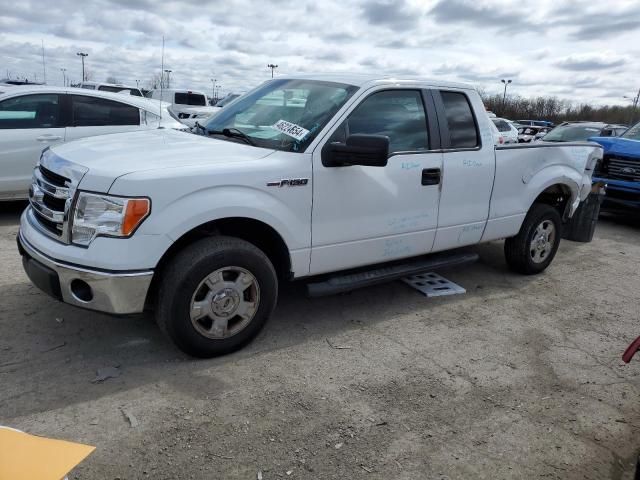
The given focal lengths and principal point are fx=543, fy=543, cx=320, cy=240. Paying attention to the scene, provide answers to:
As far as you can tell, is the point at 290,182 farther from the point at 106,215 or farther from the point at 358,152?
the point at 106,215

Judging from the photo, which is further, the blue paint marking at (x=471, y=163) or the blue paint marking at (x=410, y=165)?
the blue paint marking at (x=471, y=163)

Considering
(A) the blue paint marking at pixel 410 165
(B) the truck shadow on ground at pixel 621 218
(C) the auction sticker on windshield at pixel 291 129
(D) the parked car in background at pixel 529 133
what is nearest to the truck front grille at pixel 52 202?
(C) the auction sticker on windshield at pixel 291 129

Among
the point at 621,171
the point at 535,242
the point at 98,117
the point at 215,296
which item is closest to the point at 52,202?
the point at 215,296

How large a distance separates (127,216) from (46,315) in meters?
1.58

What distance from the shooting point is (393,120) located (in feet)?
14.2

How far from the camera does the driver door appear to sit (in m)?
3.92

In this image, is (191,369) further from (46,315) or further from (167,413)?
(46,315)

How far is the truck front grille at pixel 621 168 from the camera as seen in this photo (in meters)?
8.77

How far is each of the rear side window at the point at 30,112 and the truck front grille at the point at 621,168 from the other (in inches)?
338

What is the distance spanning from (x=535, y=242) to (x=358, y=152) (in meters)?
2.97

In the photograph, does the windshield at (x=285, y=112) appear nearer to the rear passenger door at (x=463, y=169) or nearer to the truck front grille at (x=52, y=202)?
the rear passenger door at (x=463, y=169)

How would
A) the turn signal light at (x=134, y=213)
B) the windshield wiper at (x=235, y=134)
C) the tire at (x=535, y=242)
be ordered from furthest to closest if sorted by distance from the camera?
the tire at (x=535, y=242), the windshield wiper at (x=235, y=134), the turn signal light at (x=134, y=213)

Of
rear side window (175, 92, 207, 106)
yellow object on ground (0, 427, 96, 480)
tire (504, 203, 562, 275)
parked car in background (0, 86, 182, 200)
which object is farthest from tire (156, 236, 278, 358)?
rear side window (175, 92, 207, 106)

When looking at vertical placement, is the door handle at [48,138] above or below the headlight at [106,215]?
above
